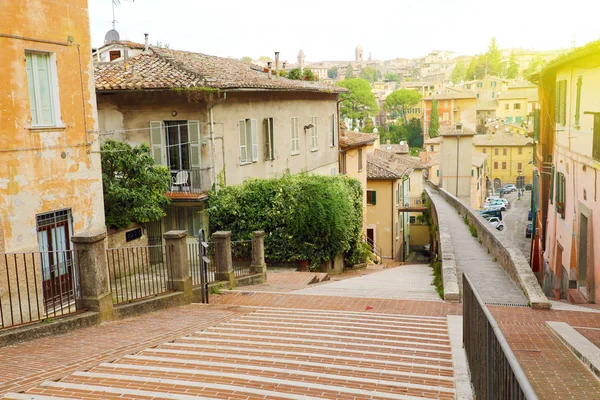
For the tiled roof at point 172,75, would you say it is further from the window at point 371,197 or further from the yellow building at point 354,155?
the window at point 371,197

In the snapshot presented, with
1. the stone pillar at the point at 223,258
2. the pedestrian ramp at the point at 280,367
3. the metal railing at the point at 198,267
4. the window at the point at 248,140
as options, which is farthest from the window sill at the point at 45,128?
the window at the point at 248,140

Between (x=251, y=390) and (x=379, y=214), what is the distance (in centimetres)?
3312

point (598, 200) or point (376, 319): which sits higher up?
point (598, 200)

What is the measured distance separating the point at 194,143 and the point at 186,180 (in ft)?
4.37

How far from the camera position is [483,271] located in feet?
57.2

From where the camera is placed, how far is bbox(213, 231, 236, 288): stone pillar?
15.0m

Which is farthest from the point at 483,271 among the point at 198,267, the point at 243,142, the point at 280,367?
the point at 280,367

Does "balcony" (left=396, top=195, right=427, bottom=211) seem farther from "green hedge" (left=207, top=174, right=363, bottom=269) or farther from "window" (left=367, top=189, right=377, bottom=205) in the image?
"green hedge" (left=207, top=174, right=363, bottom=269)

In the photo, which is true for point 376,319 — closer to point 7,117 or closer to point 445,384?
point 445,384

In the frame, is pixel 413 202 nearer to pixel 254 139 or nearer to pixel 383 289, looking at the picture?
pixel 254 139

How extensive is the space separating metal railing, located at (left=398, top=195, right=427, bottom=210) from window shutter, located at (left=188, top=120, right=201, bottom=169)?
2258 centimetres

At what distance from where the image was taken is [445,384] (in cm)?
628

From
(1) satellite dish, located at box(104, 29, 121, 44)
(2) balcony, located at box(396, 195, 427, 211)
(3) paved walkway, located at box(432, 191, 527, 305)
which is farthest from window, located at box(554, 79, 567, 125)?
(2) balcony, located at box(396, 195, 427, 211)

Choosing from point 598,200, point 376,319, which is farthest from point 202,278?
point 598,200
